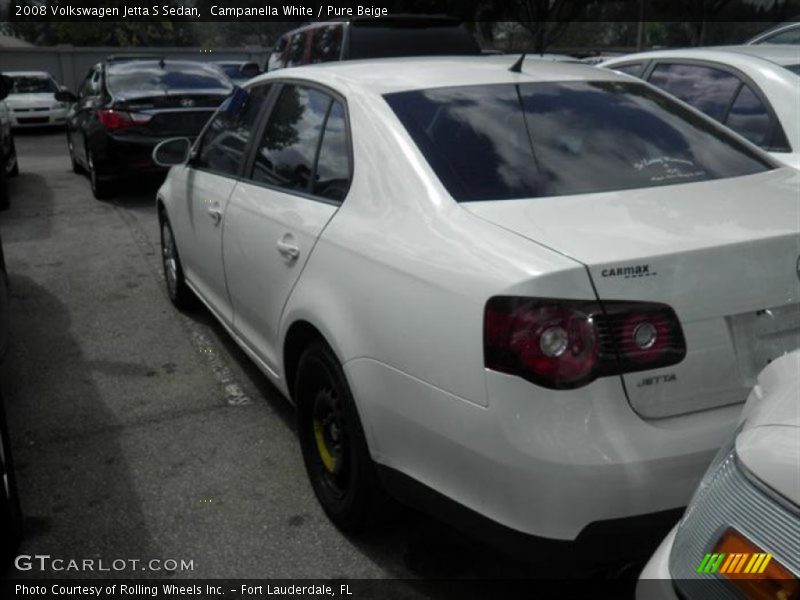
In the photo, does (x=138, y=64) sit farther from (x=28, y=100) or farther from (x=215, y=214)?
(x=28, y=100)

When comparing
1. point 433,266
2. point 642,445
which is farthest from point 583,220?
point 642,445

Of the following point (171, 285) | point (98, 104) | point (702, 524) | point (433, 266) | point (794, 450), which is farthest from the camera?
point (98, 104)

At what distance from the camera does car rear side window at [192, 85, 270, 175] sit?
14.0 ft

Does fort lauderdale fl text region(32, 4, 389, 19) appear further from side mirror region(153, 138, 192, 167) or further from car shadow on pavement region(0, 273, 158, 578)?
car shadow on pavement region(0, 273, 158, 578)

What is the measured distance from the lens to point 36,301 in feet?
20.2

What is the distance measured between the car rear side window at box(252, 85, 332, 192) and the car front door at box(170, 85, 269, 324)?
0.77 ft

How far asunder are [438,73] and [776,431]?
231cm

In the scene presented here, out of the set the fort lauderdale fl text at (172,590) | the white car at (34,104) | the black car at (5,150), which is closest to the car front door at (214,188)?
the fort lauderdale fl text at (172,590)

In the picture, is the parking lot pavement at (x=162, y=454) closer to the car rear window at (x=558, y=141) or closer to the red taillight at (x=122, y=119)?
the car rear window at (x=558, y=141)

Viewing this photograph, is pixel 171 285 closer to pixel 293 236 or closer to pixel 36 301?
pixel 36 301

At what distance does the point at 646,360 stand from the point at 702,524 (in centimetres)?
68

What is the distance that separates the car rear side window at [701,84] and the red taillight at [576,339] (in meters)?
3.46

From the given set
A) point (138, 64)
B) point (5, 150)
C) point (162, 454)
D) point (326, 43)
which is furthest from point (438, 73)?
point (5, 150)

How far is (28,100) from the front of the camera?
20844mm
